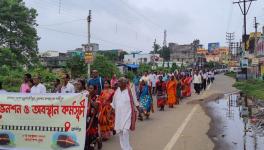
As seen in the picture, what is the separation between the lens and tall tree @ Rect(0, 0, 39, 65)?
4850 cm

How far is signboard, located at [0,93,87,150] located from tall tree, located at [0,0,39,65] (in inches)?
1602

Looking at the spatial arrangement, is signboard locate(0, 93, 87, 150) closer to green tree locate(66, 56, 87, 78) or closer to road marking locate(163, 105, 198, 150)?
road marking locate(163, 105, 198, 150)

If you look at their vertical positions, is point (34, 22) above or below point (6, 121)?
above

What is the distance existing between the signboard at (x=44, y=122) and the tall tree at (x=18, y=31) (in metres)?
40.7

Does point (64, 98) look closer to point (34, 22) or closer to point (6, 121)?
point (6, 121)

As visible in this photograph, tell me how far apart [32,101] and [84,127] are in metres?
1.14

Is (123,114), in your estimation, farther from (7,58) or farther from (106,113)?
(7,58)

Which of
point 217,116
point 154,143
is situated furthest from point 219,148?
point 217,116

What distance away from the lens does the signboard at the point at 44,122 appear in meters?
8.59

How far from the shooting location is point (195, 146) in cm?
1048

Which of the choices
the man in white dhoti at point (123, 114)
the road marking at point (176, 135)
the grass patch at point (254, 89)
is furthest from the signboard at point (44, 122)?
the grass patch at point (254, 89)

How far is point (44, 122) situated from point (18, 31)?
4304 cm

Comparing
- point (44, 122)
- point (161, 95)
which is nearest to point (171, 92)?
point (161, 95)

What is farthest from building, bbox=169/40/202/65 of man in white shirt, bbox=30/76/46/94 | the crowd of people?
man in white shirt, bbox=30/76/46/94
